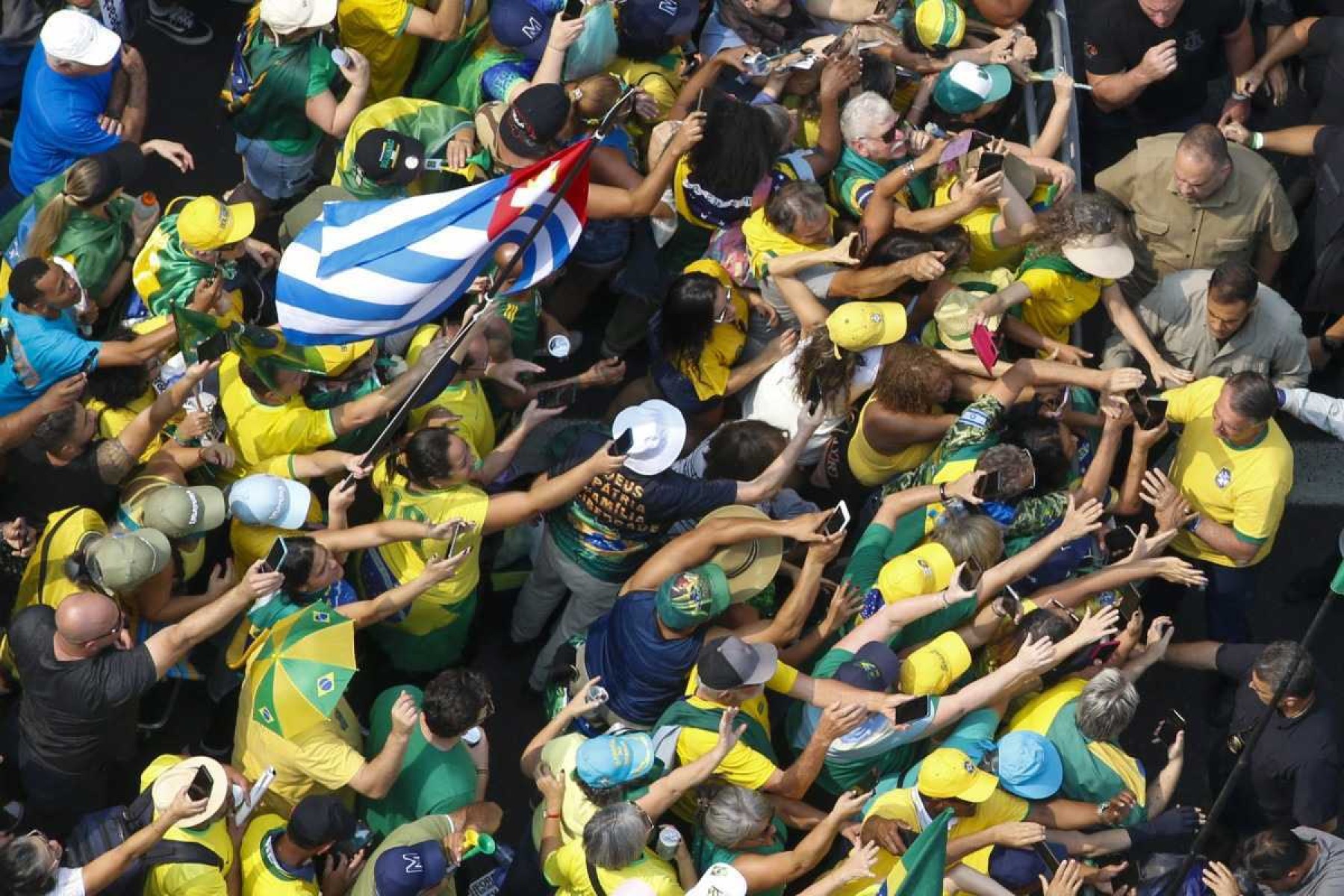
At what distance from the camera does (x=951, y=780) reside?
8180 mm

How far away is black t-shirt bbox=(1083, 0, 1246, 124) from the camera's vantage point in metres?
11.1

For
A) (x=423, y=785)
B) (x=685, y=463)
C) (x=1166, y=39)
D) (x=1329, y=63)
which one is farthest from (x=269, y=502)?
(x=1329, y=63)

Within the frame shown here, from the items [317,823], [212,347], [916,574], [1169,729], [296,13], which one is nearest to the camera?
[317,823]

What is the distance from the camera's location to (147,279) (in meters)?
9.75

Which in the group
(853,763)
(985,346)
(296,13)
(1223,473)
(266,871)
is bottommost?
(853,763)

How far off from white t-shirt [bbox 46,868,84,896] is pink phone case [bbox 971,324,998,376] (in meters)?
4.91

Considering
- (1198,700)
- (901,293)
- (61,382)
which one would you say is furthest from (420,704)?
(1198,700)

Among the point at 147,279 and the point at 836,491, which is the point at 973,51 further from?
the point at 147,279

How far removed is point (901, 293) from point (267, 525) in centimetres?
346

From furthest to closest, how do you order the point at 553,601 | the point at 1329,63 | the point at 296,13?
the point at 1329,63
the point at 296,13
the point at 553,601

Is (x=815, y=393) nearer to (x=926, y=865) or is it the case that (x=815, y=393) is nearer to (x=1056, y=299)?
(x=1056, y=299)

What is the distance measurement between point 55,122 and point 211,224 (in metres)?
1.60

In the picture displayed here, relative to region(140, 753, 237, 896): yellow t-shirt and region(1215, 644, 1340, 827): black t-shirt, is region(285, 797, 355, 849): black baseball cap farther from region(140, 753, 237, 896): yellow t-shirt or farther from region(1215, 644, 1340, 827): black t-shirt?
region(1215, 644, 1340, 827): black t-shirt

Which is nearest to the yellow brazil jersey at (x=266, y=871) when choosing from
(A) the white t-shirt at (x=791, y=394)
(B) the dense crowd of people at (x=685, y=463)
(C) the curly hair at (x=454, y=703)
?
(B) the dense crowd of people at (x=685, y=463)
